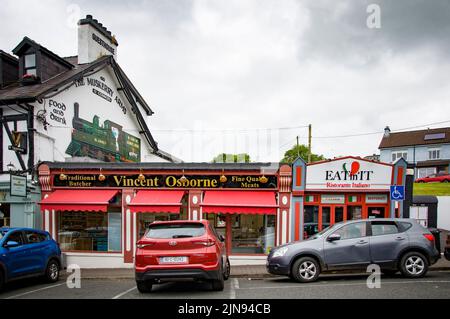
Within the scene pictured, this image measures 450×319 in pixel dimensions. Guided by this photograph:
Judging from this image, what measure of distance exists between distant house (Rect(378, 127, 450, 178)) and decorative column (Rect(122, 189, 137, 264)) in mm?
42663

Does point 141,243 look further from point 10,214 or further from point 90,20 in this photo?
point 90,20

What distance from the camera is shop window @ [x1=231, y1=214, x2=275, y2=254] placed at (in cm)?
1473

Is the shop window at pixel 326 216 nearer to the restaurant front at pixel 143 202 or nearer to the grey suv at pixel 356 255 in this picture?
the restaurant front at pixel 143 202

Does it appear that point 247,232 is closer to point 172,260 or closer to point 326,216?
point 326,216

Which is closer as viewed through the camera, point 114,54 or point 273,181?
point 273,181

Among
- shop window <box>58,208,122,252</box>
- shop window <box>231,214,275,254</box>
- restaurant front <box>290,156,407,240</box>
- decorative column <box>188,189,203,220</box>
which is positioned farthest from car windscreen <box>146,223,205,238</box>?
shop window <box>58,208,122,252</box>

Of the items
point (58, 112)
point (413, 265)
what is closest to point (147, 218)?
point (58, 112)

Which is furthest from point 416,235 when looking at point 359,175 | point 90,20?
point 90,20

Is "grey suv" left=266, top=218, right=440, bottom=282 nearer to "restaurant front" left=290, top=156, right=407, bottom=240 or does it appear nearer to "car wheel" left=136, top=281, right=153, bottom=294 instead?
"car wheel" left=136, top=281, right=153, bottom=294

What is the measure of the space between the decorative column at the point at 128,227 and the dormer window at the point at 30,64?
667 cm

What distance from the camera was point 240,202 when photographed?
551 inches

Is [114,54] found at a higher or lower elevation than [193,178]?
higher

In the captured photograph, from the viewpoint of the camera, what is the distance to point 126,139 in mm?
21500
